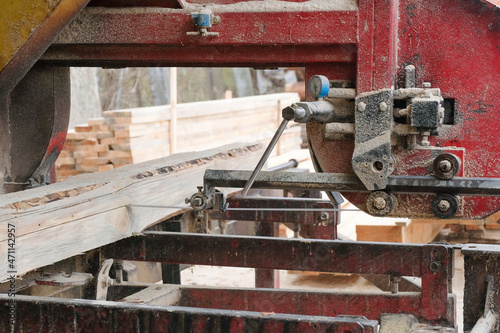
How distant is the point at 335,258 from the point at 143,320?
118cm

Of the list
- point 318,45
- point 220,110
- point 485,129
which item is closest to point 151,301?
point 318,45

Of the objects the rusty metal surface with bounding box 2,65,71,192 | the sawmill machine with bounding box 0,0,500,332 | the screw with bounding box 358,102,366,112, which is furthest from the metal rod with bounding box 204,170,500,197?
the rusty metal surface with bounding box 2,65,71,192

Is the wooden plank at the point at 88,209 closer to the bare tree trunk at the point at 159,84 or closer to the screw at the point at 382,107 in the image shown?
the screw at the point at 382,107

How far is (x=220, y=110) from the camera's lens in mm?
8211

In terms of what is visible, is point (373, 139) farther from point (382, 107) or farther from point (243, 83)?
point (243, 83)

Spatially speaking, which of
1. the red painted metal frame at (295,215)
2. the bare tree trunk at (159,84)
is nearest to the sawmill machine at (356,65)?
the red painted metal frame at (295,215)

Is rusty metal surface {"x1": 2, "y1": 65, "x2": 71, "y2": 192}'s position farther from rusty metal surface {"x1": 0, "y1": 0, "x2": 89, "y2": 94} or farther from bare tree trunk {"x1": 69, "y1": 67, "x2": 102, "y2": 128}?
bare tree trunk {"x1": 69, "y1": 67, "x2": 102, "y2": 128}

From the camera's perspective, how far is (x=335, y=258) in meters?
3.12

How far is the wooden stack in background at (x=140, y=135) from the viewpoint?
6605 mm

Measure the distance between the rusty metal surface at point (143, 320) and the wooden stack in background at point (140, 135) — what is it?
169 inches

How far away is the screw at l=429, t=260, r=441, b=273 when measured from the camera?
288 cm

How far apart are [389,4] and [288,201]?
1.87 meters

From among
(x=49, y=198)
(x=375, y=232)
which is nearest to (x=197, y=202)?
(x=49, y=198)

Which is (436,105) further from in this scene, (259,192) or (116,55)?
(259,192)
